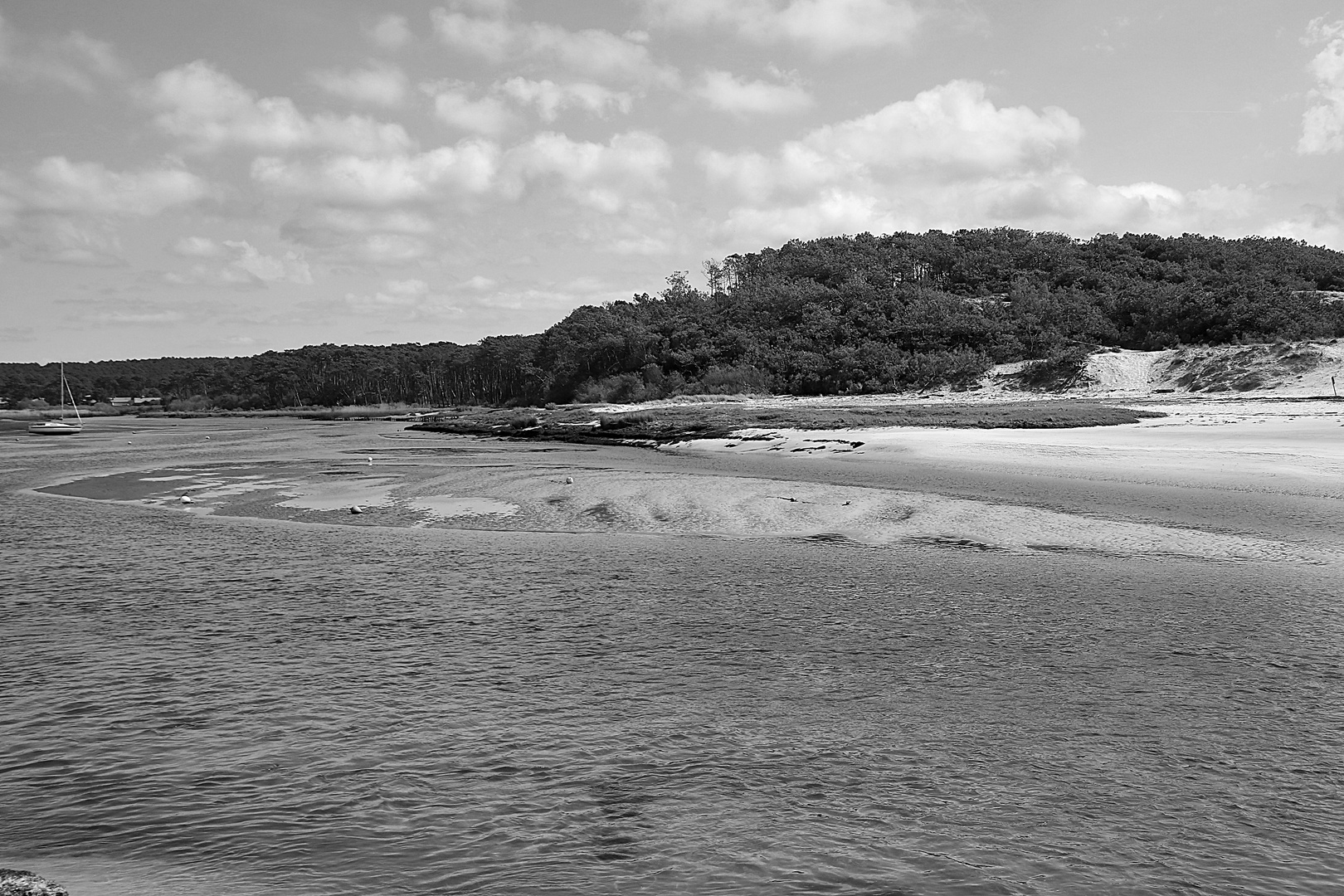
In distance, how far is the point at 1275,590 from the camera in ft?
32.5

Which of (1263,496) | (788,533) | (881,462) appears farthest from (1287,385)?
(788,533)

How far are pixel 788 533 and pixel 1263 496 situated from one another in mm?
8506

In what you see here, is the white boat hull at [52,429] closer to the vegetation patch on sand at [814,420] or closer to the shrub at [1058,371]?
the vegetation patch on sand at [814,420]

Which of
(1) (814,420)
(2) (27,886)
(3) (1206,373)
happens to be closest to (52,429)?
(1) (814,420)

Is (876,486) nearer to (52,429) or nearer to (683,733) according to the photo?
(683,733)

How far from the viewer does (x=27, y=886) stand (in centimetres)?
397

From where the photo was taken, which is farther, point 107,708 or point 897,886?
point 107,708

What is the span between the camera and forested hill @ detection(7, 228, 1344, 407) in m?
55.1

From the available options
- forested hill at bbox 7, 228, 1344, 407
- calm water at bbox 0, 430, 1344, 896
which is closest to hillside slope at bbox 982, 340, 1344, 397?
forested hill at bbox 7, 228, 1344, 407

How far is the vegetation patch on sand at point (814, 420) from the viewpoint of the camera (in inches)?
1260

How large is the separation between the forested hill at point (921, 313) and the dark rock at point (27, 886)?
170 ft

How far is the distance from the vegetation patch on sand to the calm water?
2188 centimetres

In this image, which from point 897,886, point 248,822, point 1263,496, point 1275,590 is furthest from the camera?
point 1263,496

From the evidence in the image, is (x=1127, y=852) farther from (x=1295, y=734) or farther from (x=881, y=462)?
(x=881, y=462)
